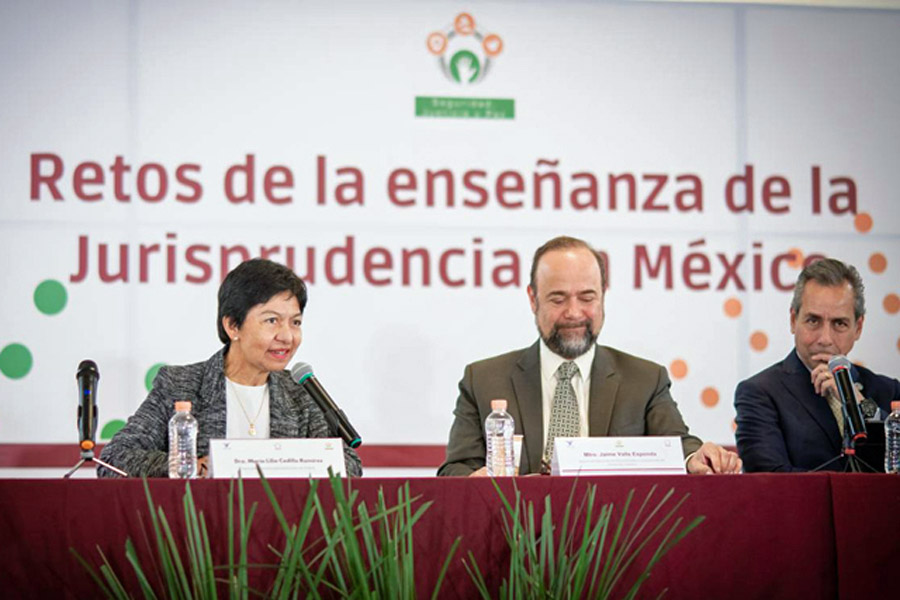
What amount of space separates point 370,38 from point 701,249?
1.65 m

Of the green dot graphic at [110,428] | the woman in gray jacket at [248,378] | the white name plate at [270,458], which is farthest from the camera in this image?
the green dot graphic at [110,428]

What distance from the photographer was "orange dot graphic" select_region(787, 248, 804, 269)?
475 centimetres

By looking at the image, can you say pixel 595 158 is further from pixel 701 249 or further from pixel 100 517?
pixel 100 517

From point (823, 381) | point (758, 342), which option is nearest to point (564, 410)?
point (823, 381)

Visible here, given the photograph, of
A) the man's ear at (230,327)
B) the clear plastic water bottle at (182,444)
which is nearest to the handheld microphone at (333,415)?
the clear plastic water bottle at (182,444)

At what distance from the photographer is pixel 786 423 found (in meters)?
3.57

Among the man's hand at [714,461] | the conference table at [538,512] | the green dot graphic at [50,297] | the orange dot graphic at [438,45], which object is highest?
the orange dot graphic at [438,45]

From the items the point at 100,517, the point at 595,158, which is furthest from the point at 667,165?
the point at 100,517

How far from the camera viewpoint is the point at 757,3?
→ 4.85m

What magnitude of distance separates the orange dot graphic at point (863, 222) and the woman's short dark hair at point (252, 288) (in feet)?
8.58

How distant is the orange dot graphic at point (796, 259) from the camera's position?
4.75 m

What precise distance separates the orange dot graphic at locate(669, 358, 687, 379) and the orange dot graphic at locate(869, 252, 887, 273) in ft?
3.05

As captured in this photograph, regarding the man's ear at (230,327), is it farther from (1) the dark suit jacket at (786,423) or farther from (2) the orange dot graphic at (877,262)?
(2) the orange dot graphic at (877,262)

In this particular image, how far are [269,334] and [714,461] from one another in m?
1.35
